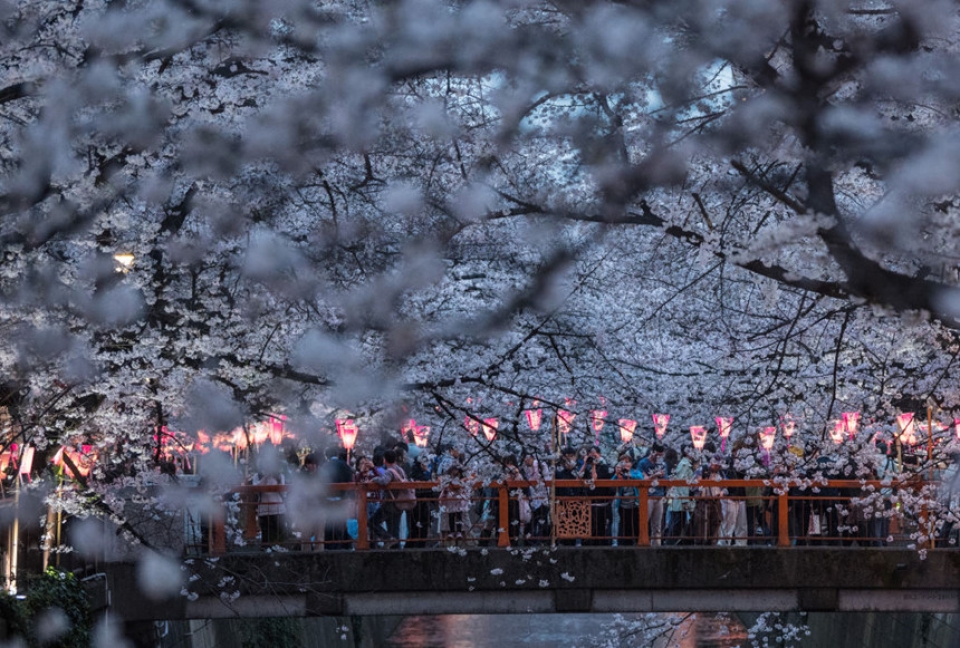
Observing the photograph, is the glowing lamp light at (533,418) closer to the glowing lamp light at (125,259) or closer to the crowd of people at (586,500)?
the crowd of people at (586,500)

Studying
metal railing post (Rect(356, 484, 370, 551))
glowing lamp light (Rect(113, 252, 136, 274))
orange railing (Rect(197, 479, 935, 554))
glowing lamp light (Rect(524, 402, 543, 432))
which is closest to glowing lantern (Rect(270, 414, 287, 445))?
orange railing (Rect(197, 479, 935, 554))

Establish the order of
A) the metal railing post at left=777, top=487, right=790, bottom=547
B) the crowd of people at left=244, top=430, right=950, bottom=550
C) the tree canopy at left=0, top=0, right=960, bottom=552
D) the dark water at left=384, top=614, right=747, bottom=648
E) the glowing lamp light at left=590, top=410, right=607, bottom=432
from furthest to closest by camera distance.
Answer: the dark water at left=384, top=614, right=747, bottom=648 → the glowing lamp light at left=590, top=410, right=607, bottom=432 → the metal railing post at left=777, top=487, right=790, bottom=547 → the crowd of people at left=244, top=430, right=950, bottom=550 → the tree canopy at left=0, top=0, right=960, bottom=552

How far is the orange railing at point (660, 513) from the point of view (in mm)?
15406

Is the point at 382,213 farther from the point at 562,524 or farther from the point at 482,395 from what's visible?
the point at 562,524

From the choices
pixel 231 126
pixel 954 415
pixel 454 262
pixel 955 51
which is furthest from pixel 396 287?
pixel 955 51

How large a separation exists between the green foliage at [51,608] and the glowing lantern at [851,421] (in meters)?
8.39

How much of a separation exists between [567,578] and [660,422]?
13.3 feet

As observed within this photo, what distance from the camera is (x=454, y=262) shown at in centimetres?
1638

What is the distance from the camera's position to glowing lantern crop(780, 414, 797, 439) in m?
16.1

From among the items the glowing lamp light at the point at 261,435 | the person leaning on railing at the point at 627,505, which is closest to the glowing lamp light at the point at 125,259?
the glowing lamp light at the point at 261,435

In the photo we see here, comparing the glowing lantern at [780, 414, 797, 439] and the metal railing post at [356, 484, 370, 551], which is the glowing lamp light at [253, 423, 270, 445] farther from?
the glowing lantern at [780, 414, 797, 439]

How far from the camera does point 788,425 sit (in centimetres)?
1611

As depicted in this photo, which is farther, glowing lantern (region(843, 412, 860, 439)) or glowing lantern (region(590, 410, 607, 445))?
glowing lantern (region(590, 410, 607, 445))

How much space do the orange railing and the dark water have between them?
7.96m
